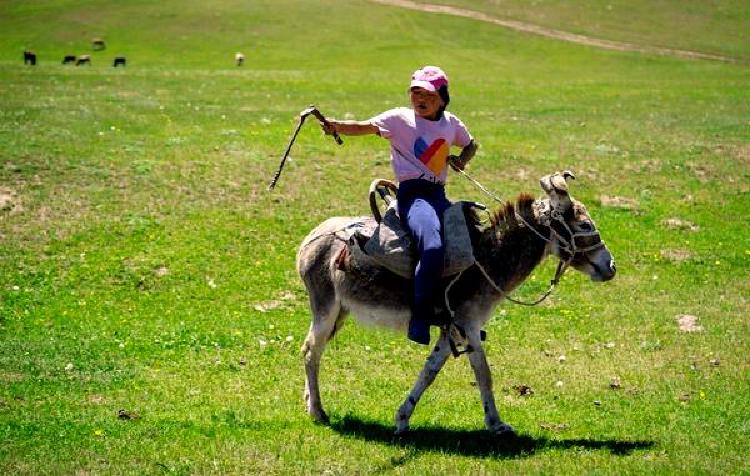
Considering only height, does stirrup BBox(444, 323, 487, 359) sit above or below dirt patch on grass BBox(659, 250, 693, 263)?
above

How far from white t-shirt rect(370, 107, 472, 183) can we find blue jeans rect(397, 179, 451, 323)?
0.47ft

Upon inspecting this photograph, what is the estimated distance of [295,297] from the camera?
1797 cm

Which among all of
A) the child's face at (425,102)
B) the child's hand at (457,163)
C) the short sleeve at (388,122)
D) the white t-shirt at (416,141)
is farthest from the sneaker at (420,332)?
the child's face at (425,102)

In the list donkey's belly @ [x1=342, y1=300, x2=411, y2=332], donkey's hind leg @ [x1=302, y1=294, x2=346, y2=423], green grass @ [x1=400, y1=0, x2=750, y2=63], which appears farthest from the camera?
green grass @ [x1=400, y1=0, x2=750, y2=63]

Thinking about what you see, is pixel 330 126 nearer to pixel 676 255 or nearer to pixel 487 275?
pixel 487 275

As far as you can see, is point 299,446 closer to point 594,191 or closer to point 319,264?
point 319,264

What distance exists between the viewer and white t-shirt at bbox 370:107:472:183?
1107 cm

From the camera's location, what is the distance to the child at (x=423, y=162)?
34.9ft

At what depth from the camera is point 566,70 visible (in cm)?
6347

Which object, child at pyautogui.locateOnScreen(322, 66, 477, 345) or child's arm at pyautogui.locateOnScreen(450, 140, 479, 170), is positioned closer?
child at pyautogui.locateOnScreen(322, 66, 477, 345)

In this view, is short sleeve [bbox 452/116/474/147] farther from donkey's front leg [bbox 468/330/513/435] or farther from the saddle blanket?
donkey's front leg [bbox 468/330/513/435]

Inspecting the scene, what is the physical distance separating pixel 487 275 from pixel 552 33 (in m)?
73.8

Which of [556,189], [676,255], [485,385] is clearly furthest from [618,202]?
[485,385]

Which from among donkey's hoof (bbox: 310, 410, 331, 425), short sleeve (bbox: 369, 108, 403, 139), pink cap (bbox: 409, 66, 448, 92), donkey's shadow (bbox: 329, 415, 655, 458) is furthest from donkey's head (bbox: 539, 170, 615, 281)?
donkey's hoof (bbox: 310, 410, 331, 425)
